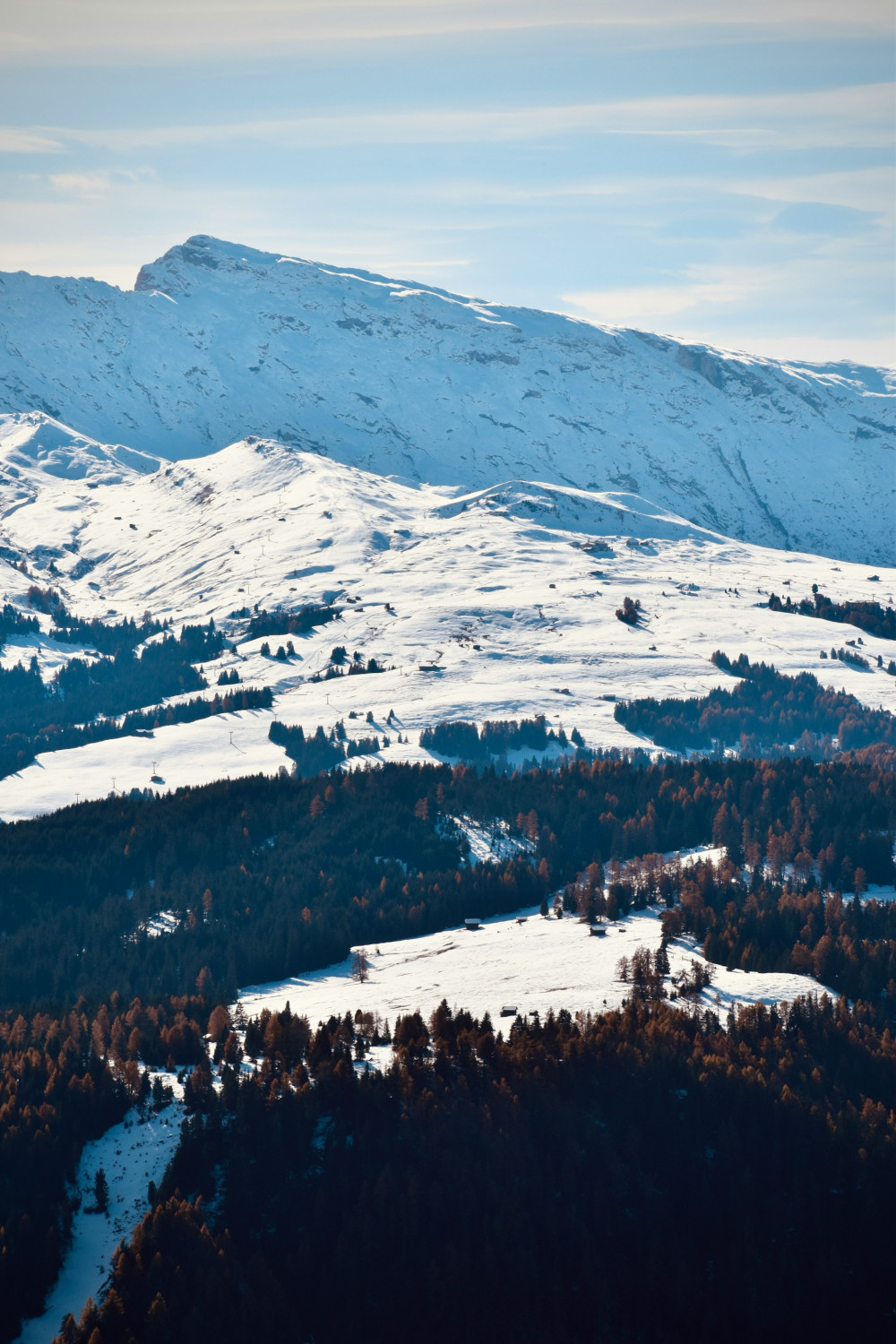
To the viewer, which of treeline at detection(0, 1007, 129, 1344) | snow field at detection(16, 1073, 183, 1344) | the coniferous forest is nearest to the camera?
the coniferous forest

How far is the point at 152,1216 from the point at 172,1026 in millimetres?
38265

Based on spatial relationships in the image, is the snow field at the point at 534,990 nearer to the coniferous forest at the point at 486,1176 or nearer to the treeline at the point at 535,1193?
the coniferous forest at the point at 486,1176

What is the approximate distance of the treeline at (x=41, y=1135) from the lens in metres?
134

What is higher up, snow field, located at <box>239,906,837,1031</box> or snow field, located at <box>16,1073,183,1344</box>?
snow field, located at <box>239,906,837,1031</box>

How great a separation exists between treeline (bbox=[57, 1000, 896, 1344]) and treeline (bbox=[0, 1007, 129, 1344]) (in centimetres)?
865

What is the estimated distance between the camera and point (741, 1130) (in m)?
149

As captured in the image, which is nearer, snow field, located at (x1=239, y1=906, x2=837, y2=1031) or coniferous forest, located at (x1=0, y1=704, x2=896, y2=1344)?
coniferous forest, located at (x1=0, y1=704, x2=896, y2=1344)

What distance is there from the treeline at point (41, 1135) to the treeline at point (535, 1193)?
8.65 meters

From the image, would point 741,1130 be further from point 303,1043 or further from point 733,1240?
point 303,1043

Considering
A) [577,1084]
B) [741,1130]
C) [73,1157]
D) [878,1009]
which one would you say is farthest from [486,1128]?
[878,1009]

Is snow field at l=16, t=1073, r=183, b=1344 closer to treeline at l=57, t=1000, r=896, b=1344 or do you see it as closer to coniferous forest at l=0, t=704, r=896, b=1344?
coniferous forest at l=0, t=704, r=896, b=1344

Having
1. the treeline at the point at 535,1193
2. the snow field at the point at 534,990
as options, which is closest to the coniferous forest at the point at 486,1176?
the treeline at the point at 535,1193

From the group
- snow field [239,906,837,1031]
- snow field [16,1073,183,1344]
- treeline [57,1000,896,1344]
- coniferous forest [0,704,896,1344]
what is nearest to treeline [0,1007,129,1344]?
coniferous forest [0,704,896,1344]

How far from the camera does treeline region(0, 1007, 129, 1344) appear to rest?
134m
